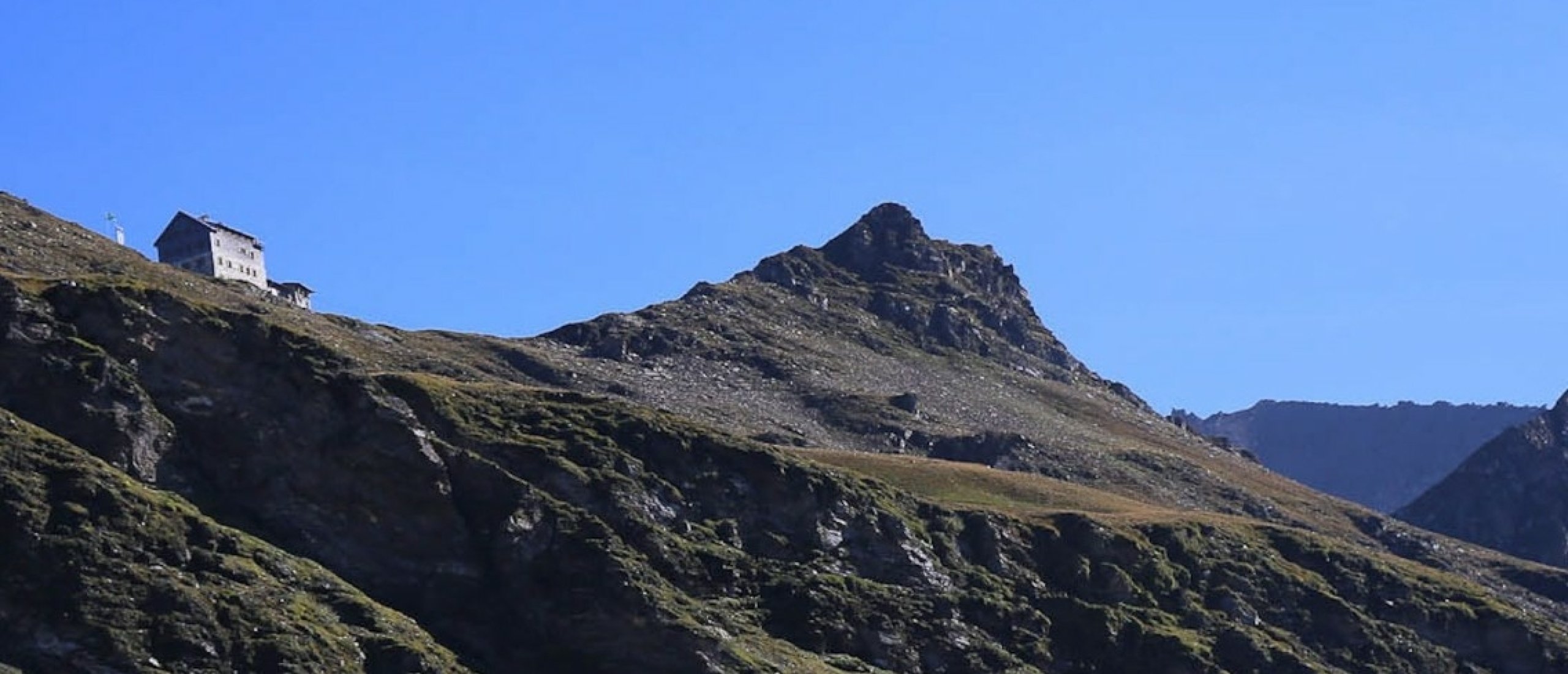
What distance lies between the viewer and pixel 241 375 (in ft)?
574

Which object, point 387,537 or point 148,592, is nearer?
point 148,592

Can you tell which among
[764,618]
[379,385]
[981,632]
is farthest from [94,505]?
[981,632]

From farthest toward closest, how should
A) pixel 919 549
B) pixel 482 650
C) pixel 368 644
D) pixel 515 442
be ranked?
pixel 919 549 → pixel 515 442 → pixel 482 650 → pixel 368 644

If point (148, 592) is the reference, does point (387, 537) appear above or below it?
above

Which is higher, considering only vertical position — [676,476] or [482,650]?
[676,476]

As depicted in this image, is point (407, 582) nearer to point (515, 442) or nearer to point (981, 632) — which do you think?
point (515, 442)

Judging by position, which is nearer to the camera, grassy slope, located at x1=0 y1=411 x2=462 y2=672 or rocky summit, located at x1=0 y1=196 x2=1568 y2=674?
grassy slope, located at x1=0 y1=411 x2=462 y2=672

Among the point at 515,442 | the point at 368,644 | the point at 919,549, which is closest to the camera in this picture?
the point at 368,644

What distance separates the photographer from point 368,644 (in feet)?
488

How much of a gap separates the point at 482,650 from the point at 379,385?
28.9 meters

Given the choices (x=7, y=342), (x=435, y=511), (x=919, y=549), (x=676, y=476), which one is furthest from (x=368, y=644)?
(x=919, y=549)

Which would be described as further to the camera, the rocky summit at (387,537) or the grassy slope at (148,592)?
the rocky summit at (387,537)

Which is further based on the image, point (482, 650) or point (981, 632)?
point (981, 632)

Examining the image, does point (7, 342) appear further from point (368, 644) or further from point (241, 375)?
point (368, 644)
